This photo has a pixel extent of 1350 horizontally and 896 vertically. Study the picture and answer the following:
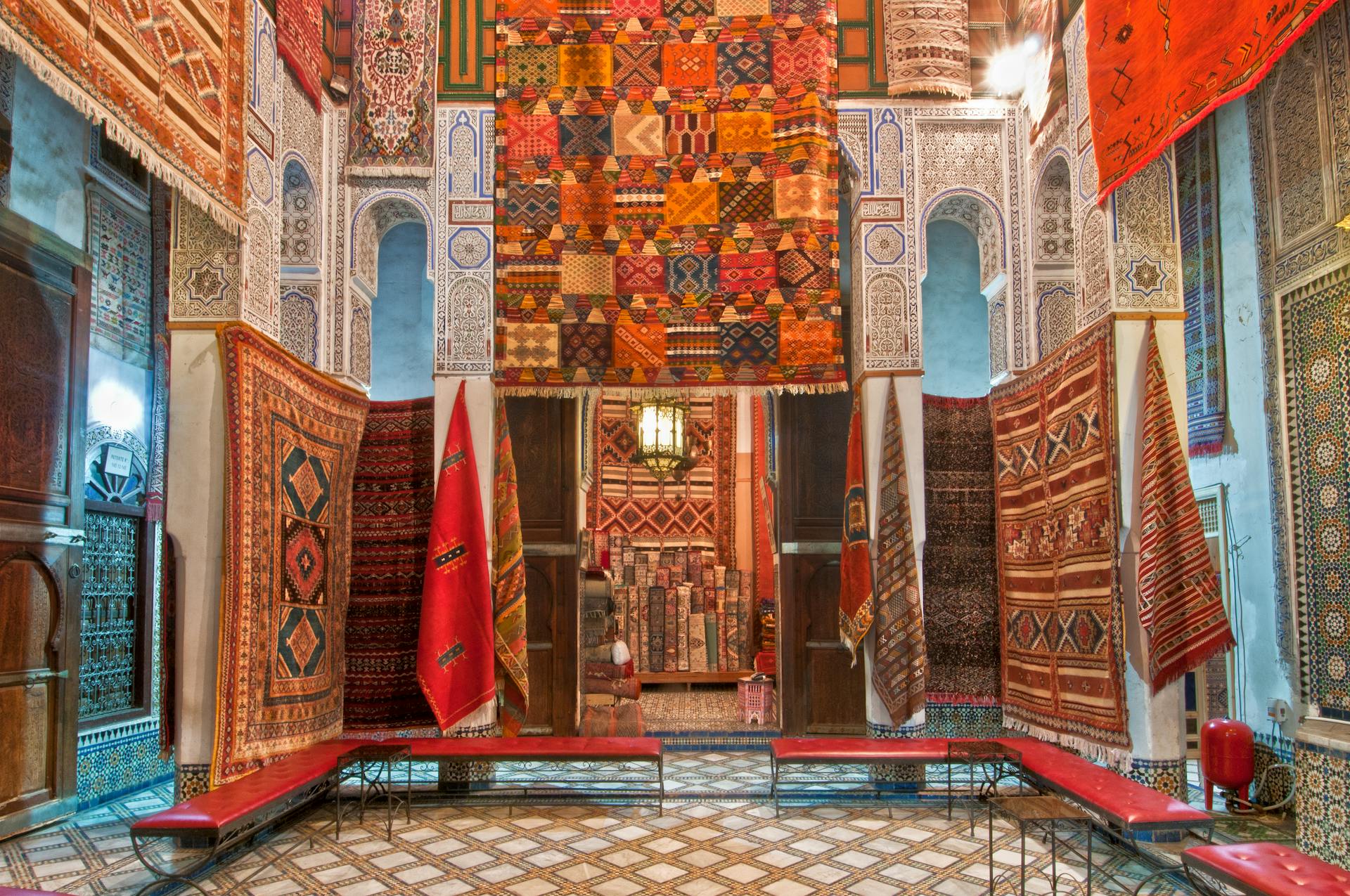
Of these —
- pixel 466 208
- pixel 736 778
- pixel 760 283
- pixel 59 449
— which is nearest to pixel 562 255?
pixel 466 208

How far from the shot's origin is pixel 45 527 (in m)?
5.66

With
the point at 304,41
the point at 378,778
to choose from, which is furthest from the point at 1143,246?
the point at 378,778

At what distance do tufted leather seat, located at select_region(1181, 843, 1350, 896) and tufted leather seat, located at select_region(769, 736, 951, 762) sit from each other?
197 centimetres

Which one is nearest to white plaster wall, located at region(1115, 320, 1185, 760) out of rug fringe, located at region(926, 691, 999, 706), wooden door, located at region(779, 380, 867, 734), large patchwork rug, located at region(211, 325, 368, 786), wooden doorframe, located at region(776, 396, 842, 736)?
rug fringe, located at region(926, 691, 999, 706)

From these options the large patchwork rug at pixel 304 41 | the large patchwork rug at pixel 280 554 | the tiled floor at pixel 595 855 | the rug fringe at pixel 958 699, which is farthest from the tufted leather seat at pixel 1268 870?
the large patchwork rug at pixel 304 41

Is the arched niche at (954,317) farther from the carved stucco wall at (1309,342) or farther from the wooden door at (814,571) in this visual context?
the carved stucco wall at (1309,342)

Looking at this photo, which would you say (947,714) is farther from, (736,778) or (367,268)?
(367,268)

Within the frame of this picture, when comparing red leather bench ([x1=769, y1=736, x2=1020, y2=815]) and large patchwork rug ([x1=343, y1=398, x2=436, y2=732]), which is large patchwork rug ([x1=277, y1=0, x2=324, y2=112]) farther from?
red leather bench ([x1=769, y1=736, x2=1020, y2=815])

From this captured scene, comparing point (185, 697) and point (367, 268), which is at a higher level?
point (367, 268)

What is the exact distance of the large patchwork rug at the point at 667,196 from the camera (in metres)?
6.55

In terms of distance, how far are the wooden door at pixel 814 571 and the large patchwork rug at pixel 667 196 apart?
101 cm

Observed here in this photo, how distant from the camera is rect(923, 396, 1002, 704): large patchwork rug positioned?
22.0 feet

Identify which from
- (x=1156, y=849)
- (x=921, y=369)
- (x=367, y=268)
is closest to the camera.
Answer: (x=1156, y=849)

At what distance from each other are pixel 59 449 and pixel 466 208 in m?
2.93
